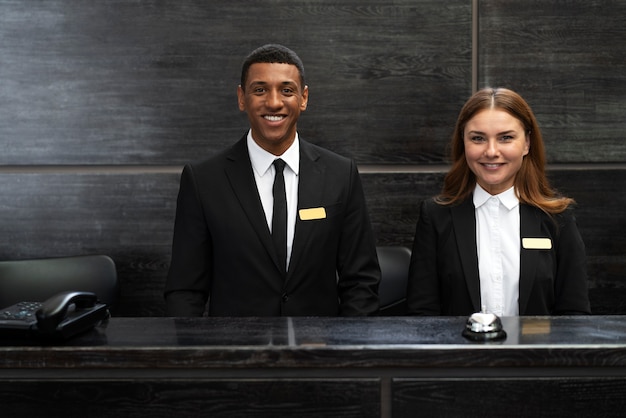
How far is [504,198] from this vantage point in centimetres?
199

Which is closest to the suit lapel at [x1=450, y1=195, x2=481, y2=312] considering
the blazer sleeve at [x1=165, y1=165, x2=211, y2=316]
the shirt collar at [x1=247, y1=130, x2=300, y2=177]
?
the shirt collar at [x1=247, y1=130, x2=300, y2=177]

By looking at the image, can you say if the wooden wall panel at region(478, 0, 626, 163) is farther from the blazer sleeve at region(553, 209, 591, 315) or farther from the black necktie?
the black necktie

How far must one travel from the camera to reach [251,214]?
6.41 feet

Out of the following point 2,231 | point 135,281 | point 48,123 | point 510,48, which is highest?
point 510,48

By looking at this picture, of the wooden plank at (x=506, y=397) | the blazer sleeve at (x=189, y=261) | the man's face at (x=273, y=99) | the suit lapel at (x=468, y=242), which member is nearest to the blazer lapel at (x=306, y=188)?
the man's face at (x=273, y=99)

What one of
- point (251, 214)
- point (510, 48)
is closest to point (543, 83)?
point (510, 48)

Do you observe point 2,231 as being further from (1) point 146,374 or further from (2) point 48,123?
(1) point 146,374

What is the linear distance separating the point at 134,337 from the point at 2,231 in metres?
1.96

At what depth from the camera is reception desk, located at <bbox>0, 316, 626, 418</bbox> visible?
3.71 feet

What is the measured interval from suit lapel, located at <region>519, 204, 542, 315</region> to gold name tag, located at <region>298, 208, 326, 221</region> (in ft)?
2.01

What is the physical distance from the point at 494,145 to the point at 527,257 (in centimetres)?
35

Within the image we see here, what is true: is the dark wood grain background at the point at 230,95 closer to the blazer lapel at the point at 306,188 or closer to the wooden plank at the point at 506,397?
the blazer lapel at the point at 306,188

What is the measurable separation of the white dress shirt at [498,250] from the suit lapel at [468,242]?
2 cm

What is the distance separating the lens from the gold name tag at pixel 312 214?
1980 millimetres
